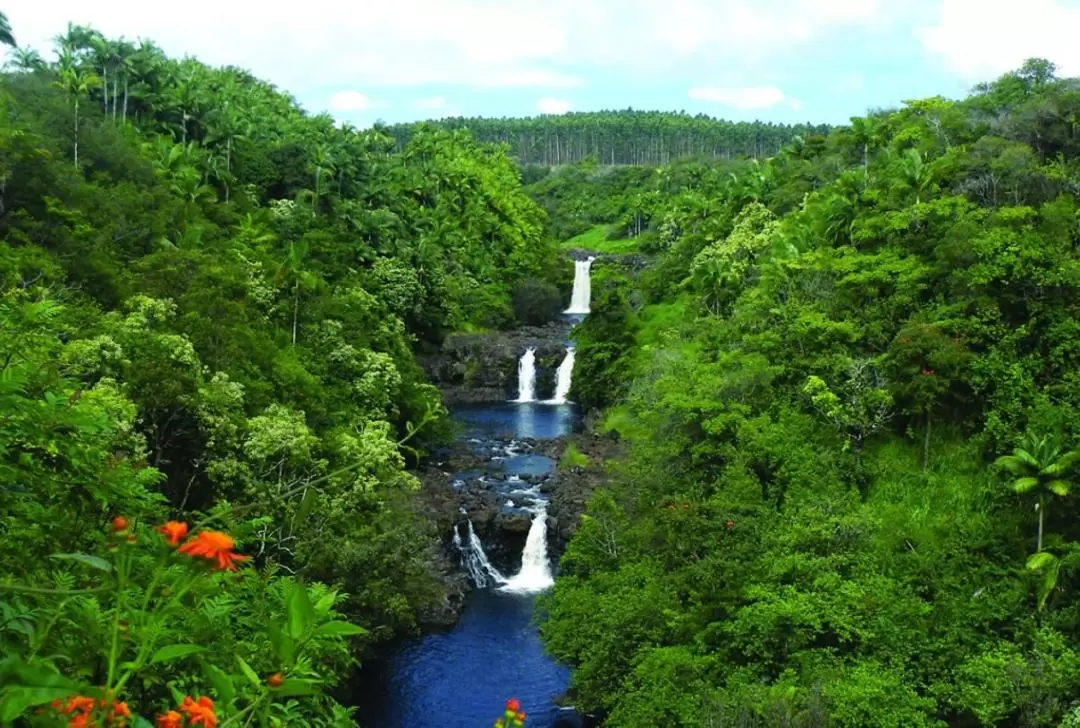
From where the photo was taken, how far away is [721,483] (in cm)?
2217

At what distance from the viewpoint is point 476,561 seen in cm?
2955

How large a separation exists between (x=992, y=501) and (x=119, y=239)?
2773cm

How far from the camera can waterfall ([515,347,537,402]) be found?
52.5 metres

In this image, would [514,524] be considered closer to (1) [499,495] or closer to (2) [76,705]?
(1) [499,495]

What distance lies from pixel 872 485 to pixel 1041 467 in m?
4.52

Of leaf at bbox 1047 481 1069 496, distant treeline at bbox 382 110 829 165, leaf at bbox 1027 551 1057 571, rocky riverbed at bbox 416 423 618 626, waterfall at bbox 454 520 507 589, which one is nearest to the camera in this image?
leaf at bbox 1027 551 1057 571

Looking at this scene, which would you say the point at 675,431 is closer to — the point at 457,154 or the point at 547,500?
the point at 547,500

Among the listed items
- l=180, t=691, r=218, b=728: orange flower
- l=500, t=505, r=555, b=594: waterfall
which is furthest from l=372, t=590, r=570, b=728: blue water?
l=180, t=691, r=218, b=728: orange flower

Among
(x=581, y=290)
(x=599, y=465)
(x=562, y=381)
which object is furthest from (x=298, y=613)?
(x=581, y=290)

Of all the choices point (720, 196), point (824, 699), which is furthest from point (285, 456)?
point (720, 196)

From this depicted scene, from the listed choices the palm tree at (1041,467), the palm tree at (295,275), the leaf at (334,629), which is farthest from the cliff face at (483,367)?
the leaf at (334,629)

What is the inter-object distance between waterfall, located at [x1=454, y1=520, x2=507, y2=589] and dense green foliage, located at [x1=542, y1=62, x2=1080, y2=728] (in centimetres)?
667

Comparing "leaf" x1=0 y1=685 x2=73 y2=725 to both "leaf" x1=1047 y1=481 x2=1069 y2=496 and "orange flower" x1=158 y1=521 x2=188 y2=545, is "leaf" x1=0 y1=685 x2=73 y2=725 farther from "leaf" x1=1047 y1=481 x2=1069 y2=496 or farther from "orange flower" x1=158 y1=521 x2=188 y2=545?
"leaf" x1=1047 y1=481 x2=1069 y2=496

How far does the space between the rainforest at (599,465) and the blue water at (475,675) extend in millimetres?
102
